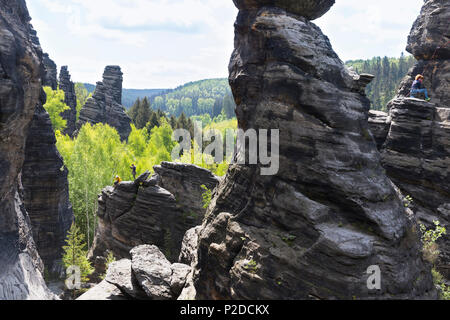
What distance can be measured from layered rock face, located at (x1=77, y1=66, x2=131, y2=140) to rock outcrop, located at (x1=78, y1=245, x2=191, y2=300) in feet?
165

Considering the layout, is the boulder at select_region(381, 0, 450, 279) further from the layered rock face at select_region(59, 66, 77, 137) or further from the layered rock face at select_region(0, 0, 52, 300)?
the layered rock face at select_region(59, 66, 77, 137)

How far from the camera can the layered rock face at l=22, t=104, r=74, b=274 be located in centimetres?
2581

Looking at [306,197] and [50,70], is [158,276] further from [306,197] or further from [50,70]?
[50,70]

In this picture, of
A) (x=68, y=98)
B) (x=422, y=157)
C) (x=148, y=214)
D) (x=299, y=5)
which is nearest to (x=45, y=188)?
(x=148, y=214)

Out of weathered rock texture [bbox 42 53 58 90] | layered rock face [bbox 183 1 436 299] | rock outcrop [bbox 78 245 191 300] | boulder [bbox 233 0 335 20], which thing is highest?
weathered rock texture [bbox 42 53 58 90]

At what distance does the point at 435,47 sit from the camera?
73.2ft

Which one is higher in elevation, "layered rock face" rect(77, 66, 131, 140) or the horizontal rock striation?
"layered rock face" rect(77, 66, 131, 140)

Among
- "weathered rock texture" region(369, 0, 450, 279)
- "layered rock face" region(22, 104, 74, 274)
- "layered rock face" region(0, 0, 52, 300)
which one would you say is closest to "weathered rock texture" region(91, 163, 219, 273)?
"layered rock face" region(22, 104, 74, 274)

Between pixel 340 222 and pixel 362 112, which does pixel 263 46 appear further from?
pixel 340 222

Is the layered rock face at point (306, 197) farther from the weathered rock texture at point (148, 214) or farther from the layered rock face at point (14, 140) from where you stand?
the weathered rock texture at point (148, 214)

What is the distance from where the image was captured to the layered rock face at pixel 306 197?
9.05 m

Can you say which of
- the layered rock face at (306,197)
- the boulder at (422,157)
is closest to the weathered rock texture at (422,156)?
the boulder at (422,157)
